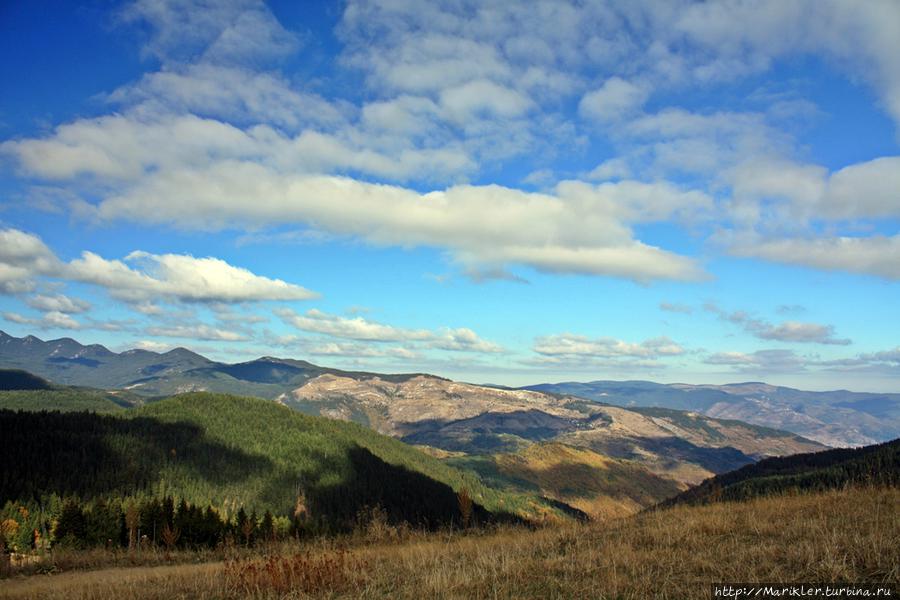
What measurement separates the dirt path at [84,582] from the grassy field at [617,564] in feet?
0.36

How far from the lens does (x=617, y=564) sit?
33.0 ft

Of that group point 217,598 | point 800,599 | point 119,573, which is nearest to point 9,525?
point 119,573

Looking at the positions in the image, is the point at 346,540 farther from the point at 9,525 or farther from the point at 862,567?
the point at 9,525

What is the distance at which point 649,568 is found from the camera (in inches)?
364

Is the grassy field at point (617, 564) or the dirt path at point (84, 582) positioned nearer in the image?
the grassy field at point (617, 564)

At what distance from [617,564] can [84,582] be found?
14270 mm

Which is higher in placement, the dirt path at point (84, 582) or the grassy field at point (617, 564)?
the grassy field at point (617, 564)

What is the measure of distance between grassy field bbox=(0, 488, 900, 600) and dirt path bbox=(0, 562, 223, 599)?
11cm

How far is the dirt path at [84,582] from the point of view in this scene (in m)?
11.9

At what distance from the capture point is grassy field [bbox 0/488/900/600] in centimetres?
845

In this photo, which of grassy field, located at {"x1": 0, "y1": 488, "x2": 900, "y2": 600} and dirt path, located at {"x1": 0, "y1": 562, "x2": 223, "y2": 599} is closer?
grassy field, located at {"x1": 0, "y1": 488, "x2": 900, "y2": 600}

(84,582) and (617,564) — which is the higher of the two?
(617,564)

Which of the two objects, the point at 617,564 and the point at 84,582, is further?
the point at 84,582

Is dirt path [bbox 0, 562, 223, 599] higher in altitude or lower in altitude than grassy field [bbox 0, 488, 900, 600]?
lower
